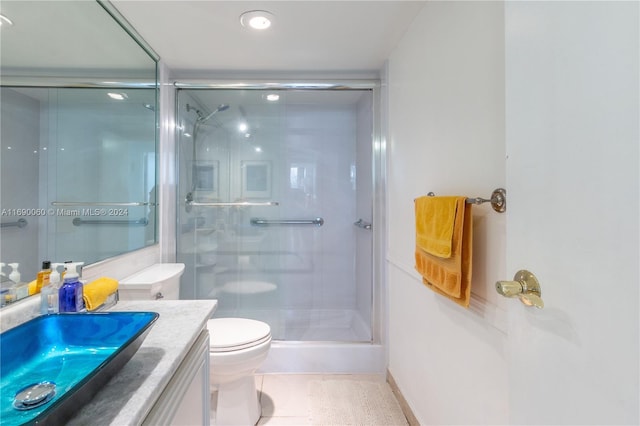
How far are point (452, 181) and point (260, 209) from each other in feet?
5.25

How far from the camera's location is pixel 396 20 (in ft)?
4.83

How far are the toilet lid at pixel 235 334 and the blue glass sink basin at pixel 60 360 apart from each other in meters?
0.65

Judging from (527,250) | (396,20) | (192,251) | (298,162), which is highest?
(396,20)

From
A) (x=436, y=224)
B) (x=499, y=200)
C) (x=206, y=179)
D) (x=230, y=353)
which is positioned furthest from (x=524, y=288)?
(x=206, y=179)

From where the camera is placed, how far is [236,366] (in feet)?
4.46

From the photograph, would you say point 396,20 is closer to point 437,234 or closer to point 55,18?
point 437,234

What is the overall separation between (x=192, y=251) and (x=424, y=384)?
6.01 feet

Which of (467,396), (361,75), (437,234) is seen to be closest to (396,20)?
(361,75)

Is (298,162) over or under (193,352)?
over

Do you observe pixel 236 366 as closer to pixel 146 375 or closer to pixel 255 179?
pixel 146 375

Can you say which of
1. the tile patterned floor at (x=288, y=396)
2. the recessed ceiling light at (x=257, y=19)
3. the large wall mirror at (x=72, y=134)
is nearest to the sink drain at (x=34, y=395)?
the large wall mirror at (x=72, y=134)

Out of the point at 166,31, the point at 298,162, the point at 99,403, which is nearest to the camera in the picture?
the point at 99,403

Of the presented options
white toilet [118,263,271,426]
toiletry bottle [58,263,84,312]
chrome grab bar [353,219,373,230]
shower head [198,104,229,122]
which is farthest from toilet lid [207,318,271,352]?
shower head [198,104,229,122]

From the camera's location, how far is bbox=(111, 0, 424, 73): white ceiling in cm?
137
